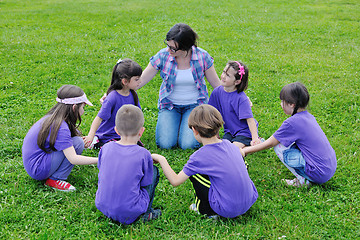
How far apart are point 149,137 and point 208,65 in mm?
1510

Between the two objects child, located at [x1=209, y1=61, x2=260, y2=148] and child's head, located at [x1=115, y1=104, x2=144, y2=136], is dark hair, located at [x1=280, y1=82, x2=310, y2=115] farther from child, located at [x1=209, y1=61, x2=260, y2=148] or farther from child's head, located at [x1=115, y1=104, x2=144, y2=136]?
child's head, located at [x1=115, y1=104, x2=144, y2=136]

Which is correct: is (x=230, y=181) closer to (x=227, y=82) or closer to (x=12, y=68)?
(x=227, y=82)

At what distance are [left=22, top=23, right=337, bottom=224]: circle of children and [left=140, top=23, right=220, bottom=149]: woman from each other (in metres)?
0.21

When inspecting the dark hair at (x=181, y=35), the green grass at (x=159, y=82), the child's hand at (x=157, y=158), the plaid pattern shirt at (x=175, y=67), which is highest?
the dark hair at (x=181, y=35)

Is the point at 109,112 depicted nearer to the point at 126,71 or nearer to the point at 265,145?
the point at 126,71

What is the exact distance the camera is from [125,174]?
3193mm

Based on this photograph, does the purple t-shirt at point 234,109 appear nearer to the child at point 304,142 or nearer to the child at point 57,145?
the child at point 304,142

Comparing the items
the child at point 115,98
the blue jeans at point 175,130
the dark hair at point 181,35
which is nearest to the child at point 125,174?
the child at point 115,98

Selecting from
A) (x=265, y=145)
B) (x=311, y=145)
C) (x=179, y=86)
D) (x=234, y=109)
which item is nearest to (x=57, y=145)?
(x=179, y=86)

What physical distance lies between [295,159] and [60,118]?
9.44 feet

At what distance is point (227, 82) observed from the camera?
464cm

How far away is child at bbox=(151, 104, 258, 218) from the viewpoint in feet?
10.9

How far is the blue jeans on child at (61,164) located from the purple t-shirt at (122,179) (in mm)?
870

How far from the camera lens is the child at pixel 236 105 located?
15.1 ft
